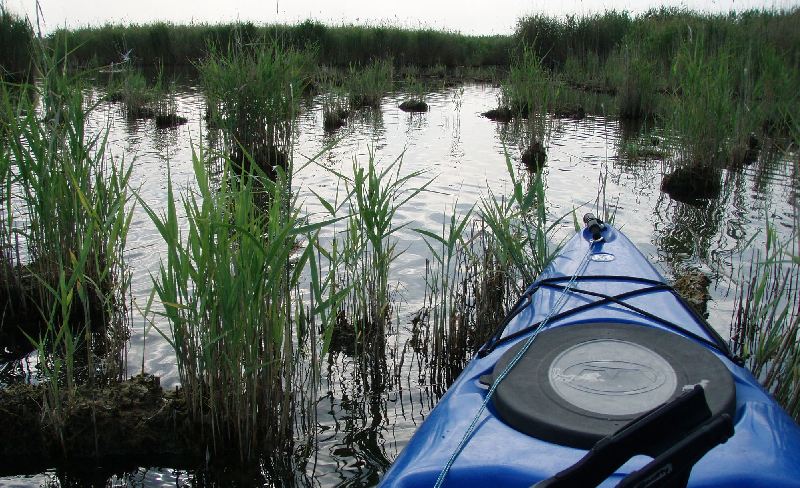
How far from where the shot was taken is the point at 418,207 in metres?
6.26

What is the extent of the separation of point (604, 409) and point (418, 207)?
4397 millimetres

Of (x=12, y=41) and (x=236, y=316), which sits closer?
(x=236, y=316)

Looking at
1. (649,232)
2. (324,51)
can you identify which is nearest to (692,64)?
(649,232)

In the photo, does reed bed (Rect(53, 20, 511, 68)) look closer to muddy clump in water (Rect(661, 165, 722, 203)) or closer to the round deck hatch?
muddy clump in water (Rect(661, 165, 722, 203))

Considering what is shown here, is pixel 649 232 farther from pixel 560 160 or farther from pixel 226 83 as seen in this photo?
pixel 226 83

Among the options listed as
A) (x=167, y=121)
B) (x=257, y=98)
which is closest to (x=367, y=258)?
(x=257, y=98)

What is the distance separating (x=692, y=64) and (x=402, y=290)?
3.73 m

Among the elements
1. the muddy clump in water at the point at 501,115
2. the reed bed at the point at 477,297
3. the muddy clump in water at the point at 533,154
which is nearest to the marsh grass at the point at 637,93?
the muddy clump in water at the point at 501,115

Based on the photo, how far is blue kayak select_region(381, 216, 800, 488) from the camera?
1116 mm

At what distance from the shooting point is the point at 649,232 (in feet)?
18.6

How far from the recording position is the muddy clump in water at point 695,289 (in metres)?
4.00

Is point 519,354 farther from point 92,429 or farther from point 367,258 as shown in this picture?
point 92,429

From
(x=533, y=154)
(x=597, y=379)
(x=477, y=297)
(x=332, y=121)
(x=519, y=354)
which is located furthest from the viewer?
(x=332, y=121)

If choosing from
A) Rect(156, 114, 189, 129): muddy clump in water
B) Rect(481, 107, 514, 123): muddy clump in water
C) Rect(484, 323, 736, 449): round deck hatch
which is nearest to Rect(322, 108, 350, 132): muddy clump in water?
Rect(156, 114, 189, 129): muddy clump in water
